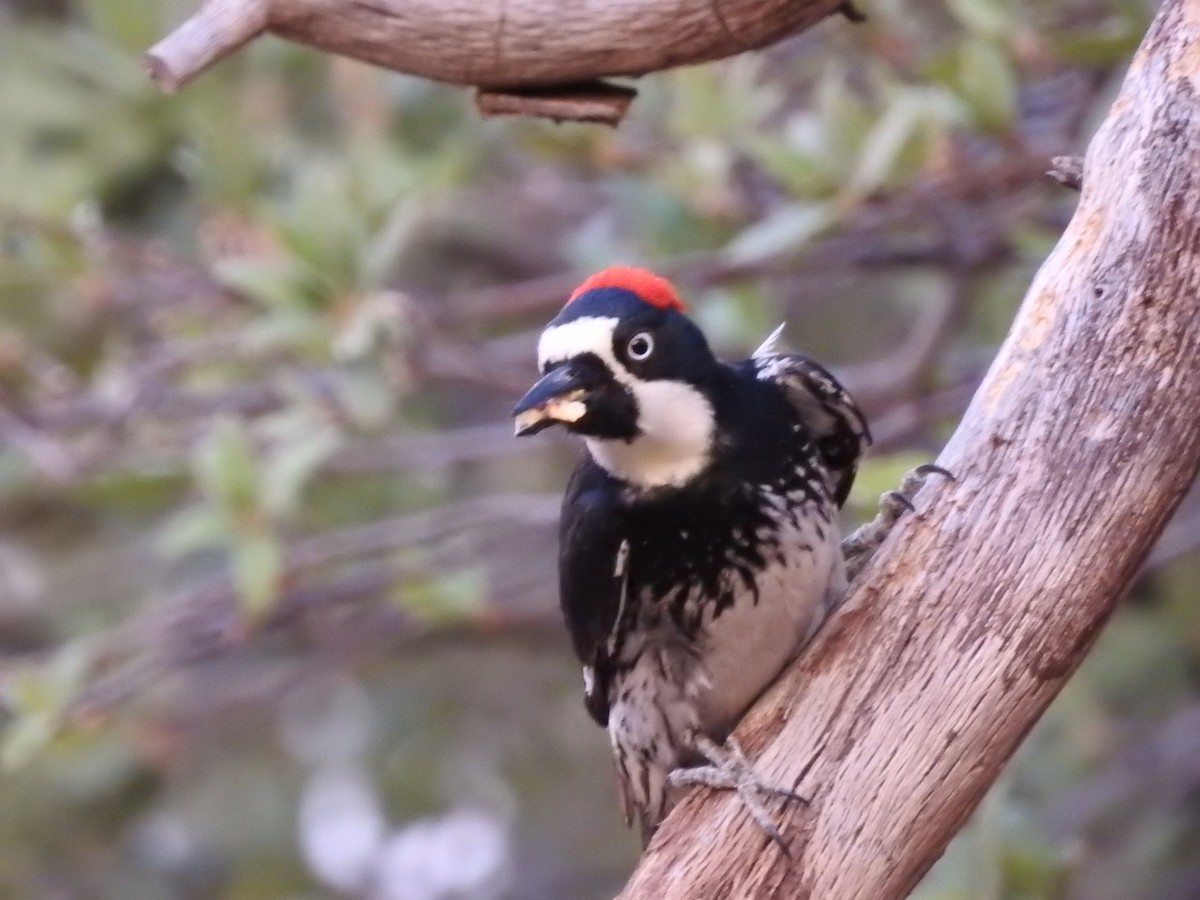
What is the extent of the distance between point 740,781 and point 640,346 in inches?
22.2

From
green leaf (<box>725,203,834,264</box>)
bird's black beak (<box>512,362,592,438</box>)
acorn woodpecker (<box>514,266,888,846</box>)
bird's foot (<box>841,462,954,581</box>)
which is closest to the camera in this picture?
bird's black beak (<box>512,362,592,438</box>)

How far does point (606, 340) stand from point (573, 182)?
8.69 ft

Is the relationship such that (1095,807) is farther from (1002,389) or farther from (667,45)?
(667,45)

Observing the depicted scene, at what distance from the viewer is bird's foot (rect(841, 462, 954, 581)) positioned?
2285 mm

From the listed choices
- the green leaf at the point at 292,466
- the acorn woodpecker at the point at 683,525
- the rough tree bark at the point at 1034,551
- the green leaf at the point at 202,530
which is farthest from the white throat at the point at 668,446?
the green leaf at the point at 202,530

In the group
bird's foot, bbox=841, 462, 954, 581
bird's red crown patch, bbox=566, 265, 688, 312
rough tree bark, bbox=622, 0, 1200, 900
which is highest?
bird's red crown patch, bbox=566, 265, 688, 312

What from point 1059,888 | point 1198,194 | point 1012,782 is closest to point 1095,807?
point 1012,782

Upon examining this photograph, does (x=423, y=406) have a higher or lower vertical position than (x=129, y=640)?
higher

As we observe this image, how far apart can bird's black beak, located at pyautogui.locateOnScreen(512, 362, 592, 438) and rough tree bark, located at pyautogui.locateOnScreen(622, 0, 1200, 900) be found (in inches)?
19.0

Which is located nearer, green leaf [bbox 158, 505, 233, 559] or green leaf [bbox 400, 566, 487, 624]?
green leaf [bbox 158, 505, 233, 559]

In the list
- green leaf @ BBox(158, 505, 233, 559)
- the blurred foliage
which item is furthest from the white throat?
green leaf @ BBox(158, 505, 233, 559)

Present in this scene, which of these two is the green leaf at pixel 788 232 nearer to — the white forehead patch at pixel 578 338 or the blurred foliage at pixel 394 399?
the blurred foliage at pixel 394 399

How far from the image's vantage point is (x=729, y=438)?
233cm

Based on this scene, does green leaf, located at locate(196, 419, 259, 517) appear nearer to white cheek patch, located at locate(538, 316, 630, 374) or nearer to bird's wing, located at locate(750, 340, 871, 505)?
bird's wing, located at locate(750, 340, 871, 505)
